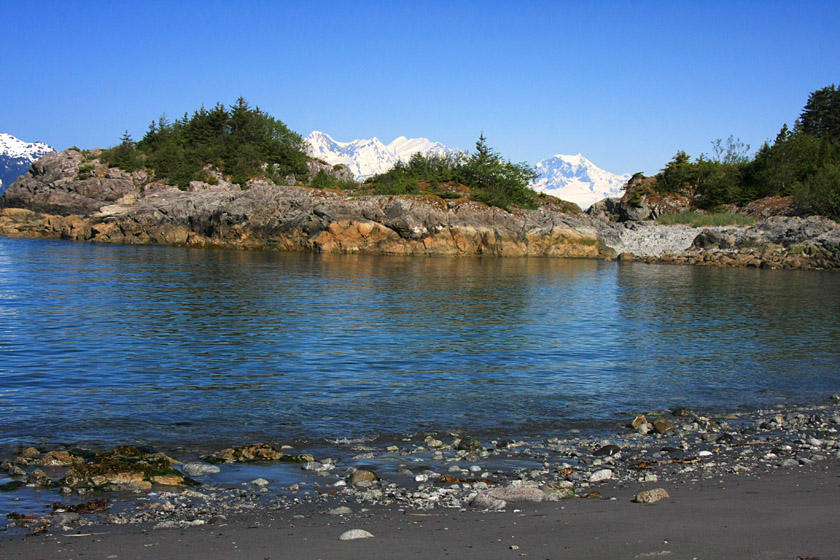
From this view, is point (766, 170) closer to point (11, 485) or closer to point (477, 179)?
point (477, 179)

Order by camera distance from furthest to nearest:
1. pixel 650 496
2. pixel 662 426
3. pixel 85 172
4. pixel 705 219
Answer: pixel 85 172
pixel 705 219
pixel 662 426
pixel 650 496

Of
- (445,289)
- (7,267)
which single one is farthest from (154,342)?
(7,267)

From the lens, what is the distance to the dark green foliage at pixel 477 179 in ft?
205

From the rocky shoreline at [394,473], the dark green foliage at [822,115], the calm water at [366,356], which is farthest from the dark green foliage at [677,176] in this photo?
the rocky shoreline at [394,473]

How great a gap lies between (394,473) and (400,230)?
162ft

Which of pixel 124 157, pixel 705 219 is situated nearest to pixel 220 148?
pixel 124 157

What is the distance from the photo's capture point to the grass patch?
209 ft

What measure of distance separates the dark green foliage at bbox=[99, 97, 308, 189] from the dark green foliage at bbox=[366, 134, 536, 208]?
1225 centimetres

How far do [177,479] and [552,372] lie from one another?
27.5 feet

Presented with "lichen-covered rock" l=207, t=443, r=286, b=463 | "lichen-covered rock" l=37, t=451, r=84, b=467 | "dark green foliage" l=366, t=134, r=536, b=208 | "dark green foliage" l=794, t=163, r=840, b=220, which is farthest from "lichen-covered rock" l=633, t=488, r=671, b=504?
"dark green foliage" l=794, t=163, r=840, b=220

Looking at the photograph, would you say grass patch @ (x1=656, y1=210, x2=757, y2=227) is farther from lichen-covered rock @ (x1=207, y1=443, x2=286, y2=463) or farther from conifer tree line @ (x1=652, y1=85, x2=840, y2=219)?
lichen-covered rock @ (x1=207, y1=443, x2=286, y2=463)

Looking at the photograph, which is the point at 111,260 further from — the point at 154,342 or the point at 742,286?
the point at 742,286

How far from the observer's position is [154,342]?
15.4 meters

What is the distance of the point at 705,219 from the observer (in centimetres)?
6581
